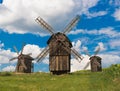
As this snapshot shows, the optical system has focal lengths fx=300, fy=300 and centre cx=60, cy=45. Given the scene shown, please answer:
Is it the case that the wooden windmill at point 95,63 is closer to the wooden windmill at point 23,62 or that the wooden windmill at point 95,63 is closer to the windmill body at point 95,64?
the windmill body at point 95,64

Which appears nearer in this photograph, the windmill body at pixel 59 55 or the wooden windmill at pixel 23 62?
the windmill body at pixel 59 55

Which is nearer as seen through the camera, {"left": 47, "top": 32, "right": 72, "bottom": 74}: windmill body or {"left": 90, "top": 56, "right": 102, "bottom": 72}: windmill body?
{"left": 47, "top": 32, "right": 72, "bottom": 74}: windmill body

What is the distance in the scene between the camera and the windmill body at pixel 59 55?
54.0 m

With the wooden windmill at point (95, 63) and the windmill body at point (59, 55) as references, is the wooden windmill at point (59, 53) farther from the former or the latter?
the wooden windmill at point (95, 63)

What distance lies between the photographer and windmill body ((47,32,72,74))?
5400cm

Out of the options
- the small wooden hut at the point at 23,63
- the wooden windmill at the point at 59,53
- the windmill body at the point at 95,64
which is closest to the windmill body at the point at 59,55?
the wooden windmill at the point at 59,53

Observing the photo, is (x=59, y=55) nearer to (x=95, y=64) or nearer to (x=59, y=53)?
(x=59, y=53)

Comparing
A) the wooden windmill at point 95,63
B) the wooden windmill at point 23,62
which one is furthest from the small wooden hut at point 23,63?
the wooden windmill at point 95,63

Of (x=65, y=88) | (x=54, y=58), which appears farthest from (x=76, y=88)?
(x=54, y=58)

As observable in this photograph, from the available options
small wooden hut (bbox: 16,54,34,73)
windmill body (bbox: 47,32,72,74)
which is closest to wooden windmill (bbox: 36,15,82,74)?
windmill body (bbox: 47,32,72,74)

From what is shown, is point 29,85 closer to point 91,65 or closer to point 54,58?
point 54,58

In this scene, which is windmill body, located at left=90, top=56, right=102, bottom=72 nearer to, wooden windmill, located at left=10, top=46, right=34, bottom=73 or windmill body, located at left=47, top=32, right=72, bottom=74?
wooden windmill, located at left=10, top=46, right=34, bottom=73

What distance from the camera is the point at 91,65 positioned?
259 ft

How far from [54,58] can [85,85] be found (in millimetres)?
18443
